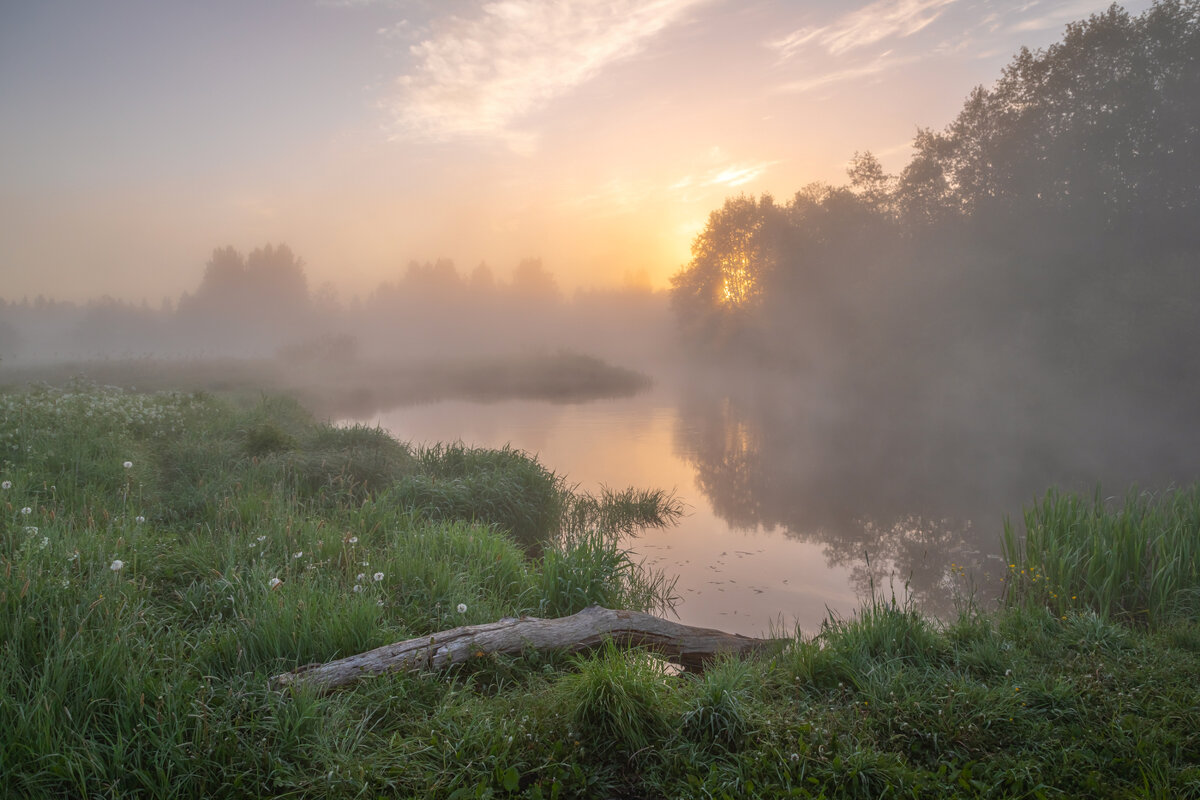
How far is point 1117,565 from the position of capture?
5.88 meters

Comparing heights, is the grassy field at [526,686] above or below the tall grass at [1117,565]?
above

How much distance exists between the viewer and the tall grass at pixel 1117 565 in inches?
222

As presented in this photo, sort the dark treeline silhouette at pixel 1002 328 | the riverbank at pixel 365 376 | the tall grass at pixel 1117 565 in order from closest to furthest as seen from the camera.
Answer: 1. the tall grass at pixel 1117 565
2. the dark treeline silhouette at pixel 1002 328
3. the riverbank at pixel 365 376

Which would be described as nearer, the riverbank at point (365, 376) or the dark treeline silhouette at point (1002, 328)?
the dark treeline silhouette at point (1002, 328)

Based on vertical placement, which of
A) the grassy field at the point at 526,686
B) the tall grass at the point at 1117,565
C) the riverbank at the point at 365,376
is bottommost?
the tall grass at the point at 1117,565

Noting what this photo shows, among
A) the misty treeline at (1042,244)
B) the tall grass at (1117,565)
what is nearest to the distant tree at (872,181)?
the misty treeline at (1042,244)

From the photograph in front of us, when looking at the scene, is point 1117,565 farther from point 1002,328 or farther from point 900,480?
point 1002,328

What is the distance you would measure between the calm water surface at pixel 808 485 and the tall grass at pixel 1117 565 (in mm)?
723

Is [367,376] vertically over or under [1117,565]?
over

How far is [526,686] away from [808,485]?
11.2m

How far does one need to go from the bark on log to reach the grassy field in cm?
11

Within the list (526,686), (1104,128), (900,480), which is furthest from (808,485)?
(1104,128)

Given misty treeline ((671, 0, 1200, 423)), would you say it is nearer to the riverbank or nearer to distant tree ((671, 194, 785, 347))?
distant tree ((671, 194, 785, 347))

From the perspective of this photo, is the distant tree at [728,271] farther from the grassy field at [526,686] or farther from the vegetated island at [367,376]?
the grassy field at [526,686]
